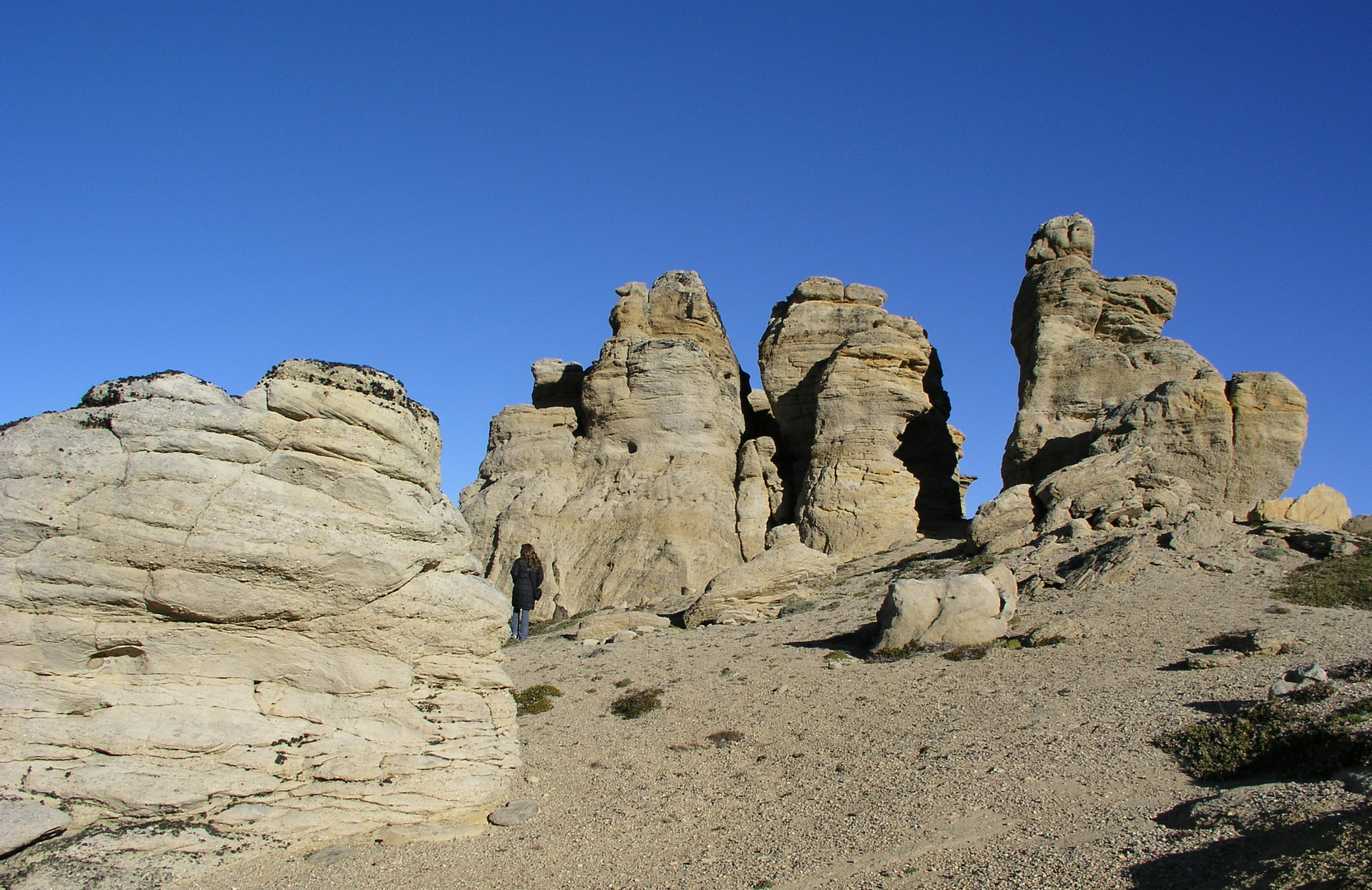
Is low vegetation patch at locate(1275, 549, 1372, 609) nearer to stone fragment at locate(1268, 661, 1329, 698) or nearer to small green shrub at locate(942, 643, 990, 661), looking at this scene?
stone fragment at locate(1268, 661, 1329, 698)

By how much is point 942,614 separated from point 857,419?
51.0ft

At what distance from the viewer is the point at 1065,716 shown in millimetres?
9953

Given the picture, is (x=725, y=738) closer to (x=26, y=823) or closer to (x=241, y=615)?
(x=241, y=615)

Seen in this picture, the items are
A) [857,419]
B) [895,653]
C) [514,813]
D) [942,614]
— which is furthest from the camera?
[857,419]

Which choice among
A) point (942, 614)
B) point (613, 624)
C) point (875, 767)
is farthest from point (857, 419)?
point (875, 767)

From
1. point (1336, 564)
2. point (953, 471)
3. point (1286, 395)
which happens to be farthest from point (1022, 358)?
point (1336, 564)

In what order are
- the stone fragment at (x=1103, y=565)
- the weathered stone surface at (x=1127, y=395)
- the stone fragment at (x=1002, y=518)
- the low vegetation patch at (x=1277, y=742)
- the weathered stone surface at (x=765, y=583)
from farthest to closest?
the weathered stone surface at (x=1127, y=395) → the stone fragment at (x=1002, y=518) → the weathered stone surface at (x=765, y=583) → the stone fragment at (x=1103, y=565) → the low vegetation patch at (x=1277, y=742)

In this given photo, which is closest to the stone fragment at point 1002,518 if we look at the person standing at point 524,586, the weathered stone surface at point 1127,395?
the weathered stone surface at point 1127,395

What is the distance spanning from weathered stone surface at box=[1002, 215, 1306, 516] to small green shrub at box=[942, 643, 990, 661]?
1143 cm

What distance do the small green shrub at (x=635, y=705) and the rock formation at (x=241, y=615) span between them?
3.68 metres

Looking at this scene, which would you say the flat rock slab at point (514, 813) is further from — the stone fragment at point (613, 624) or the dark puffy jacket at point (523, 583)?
the dark puffy jacket at point (523, 583)

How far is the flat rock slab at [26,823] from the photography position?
20.1ft

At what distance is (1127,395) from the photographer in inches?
1052

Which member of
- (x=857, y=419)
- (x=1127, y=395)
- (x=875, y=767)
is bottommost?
(x=875, y=767)
